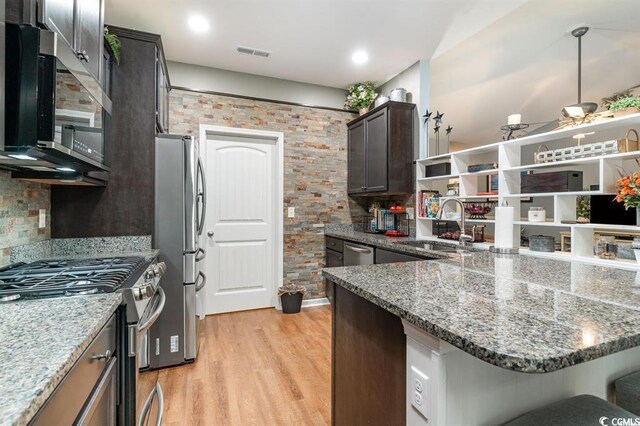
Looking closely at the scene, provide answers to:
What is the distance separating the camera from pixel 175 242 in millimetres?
2402

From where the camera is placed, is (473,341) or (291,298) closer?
(473,341)

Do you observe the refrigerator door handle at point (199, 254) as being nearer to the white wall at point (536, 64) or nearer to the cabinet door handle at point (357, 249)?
the cabinet door handle at point (357, 249)

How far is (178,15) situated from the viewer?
8.33ft

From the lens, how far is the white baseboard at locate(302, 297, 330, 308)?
3.90 meters

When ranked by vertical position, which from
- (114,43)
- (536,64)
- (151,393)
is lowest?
(151,393)

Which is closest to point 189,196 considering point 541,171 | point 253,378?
point 253,378

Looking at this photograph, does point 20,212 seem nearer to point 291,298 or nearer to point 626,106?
point 291,298

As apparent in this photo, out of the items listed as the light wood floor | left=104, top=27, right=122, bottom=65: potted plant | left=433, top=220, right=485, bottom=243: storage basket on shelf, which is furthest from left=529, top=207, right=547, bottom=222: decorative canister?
left=104, top=27, right=122, bottom=65: potted plant

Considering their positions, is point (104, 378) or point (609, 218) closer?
point (104, 378)

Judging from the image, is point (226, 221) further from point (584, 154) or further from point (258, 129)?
point (584, 154)

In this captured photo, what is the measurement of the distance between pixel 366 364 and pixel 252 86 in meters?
3.36

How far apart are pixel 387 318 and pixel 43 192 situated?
236 centimetres

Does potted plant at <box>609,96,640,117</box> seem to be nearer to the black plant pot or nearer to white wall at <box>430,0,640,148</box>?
white wall at <box>430,0,640,148</box>

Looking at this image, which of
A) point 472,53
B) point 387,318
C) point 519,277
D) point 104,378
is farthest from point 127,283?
point 472,53
